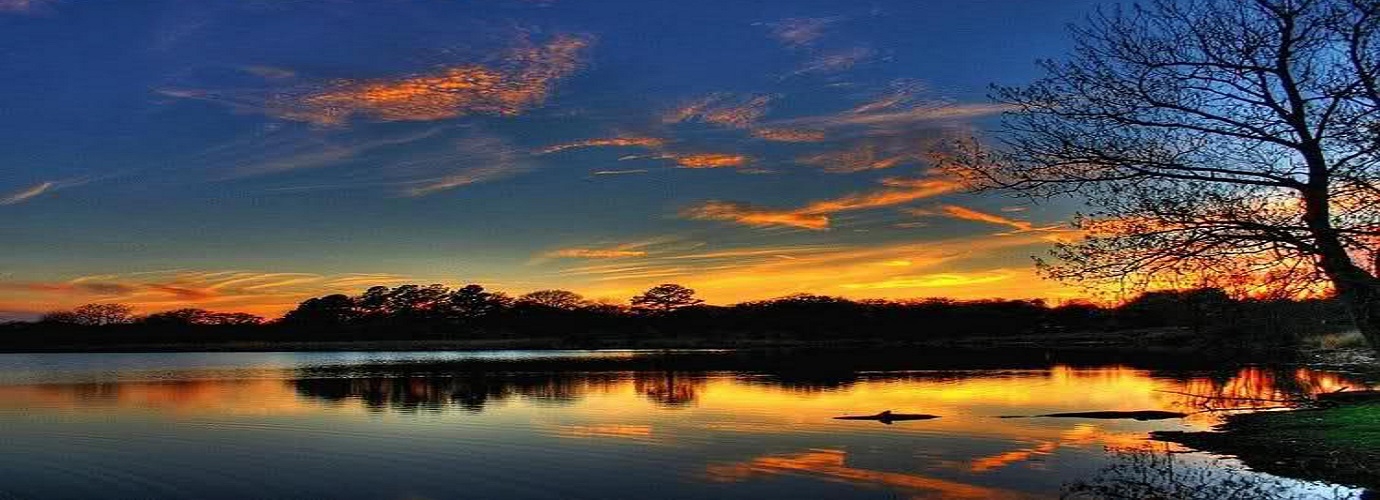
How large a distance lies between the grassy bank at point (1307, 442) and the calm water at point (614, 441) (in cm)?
83

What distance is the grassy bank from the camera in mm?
18141

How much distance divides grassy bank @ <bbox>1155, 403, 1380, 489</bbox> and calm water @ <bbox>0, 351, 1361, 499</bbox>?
833 millimetres

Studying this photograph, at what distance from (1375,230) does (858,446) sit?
13685 mm

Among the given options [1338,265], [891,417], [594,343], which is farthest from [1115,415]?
[594,343]

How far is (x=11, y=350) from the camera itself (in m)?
145

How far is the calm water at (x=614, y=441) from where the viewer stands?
19.2 meters

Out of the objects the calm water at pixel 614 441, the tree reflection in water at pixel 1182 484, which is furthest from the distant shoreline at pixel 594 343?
the tree reflection in water at pixel 1182 484

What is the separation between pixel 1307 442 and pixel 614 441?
647 inches

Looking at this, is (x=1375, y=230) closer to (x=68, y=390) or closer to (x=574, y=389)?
(x=574, y=389)

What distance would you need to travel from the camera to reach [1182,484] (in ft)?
59.2

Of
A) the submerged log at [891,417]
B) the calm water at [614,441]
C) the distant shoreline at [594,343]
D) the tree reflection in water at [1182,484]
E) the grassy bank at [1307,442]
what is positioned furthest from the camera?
the distant shoreline at [594,343]

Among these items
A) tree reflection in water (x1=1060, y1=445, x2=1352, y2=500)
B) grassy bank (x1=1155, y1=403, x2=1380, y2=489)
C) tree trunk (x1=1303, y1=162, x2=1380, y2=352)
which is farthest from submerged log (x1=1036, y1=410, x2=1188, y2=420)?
tree trunk (x1=1303, y1=162, x2=1380, y2=352)

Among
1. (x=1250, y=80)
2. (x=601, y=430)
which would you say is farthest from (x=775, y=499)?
(x=601, y=430)

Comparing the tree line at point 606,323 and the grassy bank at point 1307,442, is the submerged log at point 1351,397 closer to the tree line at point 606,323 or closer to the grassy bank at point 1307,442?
the grassy bank at point 1307,442
